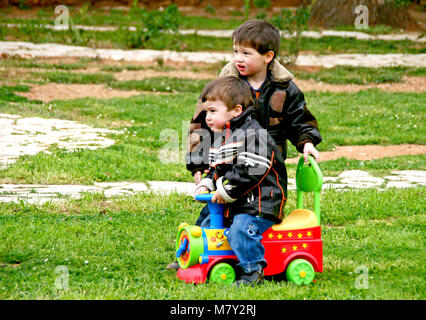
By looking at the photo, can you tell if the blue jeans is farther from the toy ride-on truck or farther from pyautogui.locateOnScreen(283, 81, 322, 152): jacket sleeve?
pyautogui.locateOnScreen(283, 81, 322, 152): jacket sleeve

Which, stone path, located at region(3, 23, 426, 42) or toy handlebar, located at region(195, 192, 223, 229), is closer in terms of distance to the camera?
toy handlebar, located at region(195, 192, 223, 229)

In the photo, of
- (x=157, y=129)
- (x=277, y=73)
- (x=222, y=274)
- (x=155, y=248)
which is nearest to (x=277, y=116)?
(x=277, y=73)

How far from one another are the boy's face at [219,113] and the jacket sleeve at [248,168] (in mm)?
185

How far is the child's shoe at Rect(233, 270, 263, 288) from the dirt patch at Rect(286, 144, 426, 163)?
13.6 ft

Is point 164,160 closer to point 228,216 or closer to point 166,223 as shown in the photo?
point 166,223

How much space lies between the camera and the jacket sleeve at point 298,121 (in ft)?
12.9

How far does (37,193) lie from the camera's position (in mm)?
5645

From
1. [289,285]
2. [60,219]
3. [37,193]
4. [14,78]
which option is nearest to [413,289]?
[289,285]

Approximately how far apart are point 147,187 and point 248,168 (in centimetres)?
269

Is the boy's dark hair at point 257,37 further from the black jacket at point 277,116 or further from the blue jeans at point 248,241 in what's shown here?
the blue jeans at point 248,241

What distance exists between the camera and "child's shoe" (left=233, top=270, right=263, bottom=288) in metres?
3.55

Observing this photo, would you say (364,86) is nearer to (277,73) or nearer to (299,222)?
(277,73)

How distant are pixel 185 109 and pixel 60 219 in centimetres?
538

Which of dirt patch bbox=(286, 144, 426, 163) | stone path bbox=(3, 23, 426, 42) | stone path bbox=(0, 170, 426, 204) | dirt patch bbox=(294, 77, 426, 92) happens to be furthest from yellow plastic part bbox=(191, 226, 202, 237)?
stone path bbox=(3, 23, 426, 42)
